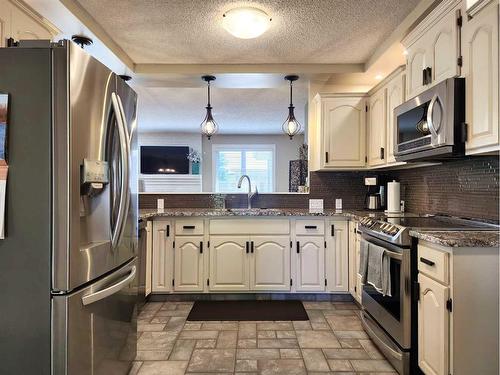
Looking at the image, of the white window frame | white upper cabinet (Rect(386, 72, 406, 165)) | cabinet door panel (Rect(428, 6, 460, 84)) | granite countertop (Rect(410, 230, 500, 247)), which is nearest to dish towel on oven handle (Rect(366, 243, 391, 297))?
granite countertop (Rect(410, 230, 500, 247))

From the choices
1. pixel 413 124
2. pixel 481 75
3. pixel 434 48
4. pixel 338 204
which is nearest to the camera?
pixel 481 75

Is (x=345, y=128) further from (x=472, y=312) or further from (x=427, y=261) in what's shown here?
(x=472, y=312)

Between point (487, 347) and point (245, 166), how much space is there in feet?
21.8

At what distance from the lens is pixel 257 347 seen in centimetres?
235

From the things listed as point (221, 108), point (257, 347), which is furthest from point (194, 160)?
point (257, 347)

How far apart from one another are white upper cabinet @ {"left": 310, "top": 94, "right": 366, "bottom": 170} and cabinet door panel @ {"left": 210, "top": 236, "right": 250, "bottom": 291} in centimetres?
125

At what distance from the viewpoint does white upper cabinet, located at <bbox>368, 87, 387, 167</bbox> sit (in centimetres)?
305

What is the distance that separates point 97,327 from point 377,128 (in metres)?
2.86

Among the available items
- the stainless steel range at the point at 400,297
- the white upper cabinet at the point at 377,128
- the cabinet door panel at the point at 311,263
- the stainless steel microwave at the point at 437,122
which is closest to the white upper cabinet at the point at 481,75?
the stainless steel microwave at the point at 437,122

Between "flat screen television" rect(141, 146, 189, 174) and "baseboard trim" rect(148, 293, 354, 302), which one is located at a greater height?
"flat screen television" rect(141, 146, 189, 174)

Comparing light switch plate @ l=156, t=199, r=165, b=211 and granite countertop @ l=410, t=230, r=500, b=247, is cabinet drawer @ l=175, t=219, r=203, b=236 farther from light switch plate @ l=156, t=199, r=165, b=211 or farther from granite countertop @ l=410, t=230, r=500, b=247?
granite countertop @ l=410, t=230, r=500, b=247

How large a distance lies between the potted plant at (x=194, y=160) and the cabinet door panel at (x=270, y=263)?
465cm

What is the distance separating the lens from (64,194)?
130 centimetres

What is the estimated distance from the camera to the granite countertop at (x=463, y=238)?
1549 mm
